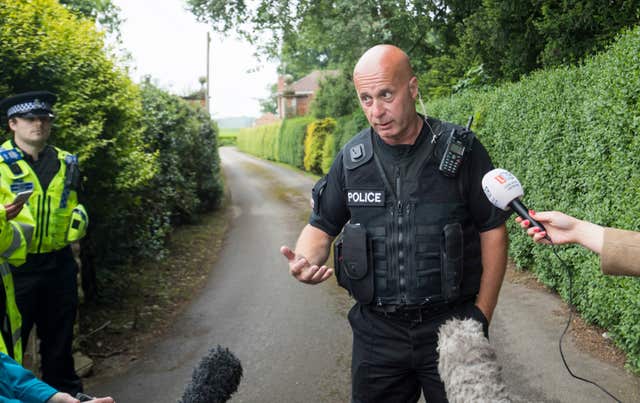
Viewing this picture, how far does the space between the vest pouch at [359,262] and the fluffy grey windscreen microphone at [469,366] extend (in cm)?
87

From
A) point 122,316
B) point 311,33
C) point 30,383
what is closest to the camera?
point 30,383

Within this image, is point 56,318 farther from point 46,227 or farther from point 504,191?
point 504,191

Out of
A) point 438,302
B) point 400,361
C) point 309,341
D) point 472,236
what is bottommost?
point 309,341

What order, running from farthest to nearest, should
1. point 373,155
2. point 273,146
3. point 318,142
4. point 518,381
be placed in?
point 273,146 < point 318,142 < point 518,381 < point 373,155

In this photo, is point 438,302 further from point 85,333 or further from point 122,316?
point 122,316

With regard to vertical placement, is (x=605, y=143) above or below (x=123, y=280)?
above

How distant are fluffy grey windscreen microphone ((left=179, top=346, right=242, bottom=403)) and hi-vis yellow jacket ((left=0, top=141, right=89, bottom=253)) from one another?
2.71 meters

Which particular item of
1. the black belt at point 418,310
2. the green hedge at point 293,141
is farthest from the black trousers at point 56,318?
the green hedge at point 293,141

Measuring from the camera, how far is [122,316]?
696cm

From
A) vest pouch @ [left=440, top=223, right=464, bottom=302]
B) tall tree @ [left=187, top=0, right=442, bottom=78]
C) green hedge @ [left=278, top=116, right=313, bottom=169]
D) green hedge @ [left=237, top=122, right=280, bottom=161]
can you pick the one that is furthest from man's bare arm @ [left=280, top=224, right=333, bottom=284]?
green hedge @ [left=237, top=122, right=280, bottom=161]

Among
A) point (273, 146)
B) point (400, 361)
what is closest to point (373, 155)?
point (400, 361)

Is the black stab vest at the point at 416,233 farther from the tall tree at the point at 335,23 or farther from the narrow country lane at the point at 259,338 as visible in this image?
the tall tree at the point at 335,23

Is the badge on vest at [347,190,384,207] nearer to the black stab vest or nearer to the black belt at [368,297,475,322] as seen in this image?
the black stab vest

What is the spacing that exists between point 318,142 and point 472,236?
996 inches
